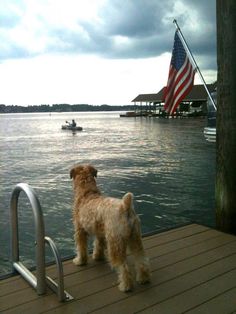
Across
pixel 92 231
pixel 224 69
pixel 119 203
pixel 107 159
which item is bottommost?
pixel 107 159

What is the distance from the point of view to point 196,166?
64.3 feet

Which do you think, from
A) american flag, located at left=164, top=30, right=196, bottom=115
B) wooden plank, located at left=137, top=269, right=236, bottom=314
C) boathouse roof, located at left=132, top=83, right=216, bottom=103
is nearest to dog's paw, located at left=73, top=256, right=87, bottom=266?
wooden plank, located at left=137, top=269, right=236, bottom=314

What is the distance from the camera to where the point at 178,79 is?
9.67 metres

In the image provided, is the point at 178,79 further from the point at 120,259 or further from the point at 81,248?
the point at 120,259

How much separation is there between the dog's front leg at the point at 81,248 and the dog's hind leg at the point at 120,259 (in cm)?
63

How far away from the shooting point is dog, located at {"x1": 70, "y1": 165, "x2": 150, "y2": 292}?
13.8ft

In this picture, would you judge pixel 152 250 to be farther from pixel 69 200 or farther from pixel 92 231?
pixel 69 200

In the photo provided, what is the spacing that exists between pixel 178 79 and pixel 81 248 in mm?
5931

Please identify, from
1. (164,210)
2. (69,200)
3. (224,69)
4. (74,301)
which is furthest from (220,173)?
(69,200)

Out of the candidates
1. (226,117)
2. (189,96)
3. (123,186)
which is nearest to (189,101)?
(189,96)

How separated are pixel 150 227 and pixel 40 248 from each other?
617 centimetres

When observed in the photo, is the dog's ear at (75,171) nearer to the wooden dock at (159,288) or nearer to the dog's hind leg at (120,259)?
the wooden dock at (159,288)

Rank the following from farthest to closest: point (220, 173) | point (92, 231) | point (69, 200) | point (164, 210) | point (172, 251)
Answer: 1. point (69, 200)
2. point (164, 210)
3. point (220, 173)
4. point (172, 251)
5. point (92, 231)

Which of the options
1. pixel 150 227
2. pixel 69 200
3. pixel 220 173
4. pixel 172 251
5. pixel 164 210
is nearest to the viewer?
pixel 172 251
